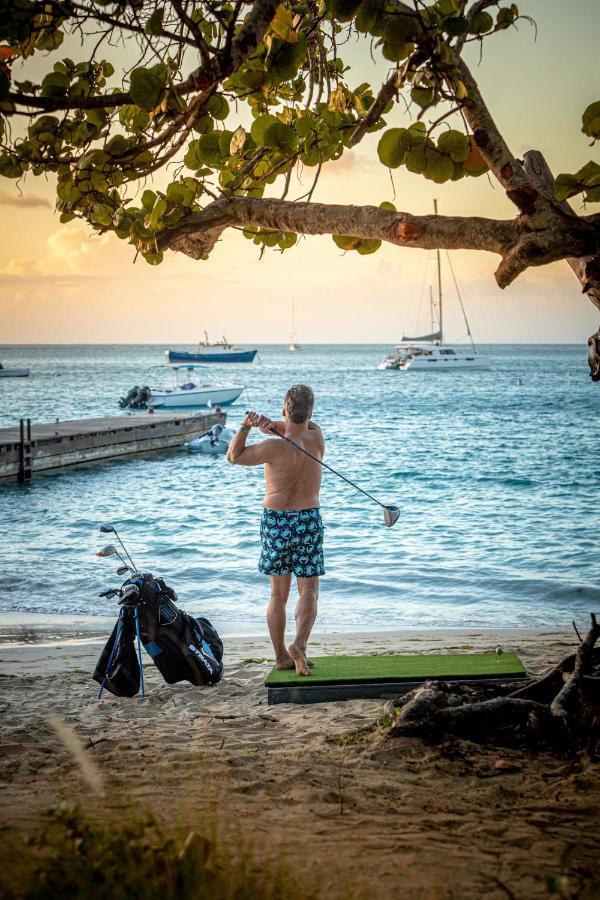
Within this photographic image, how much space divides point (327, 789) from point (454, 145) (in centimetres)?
283

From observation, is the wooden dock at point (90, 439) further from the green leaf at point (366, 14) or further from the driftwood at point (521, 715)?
the green leaf at point (366, 14)

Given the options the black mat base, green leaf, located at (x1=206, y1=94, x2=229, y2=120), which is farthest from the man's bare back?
green leaf, located at (x1=206, y1=94, x2=229, y2=120)

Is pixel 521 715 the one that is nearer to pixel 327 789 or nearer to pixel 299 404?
pixel 327 789

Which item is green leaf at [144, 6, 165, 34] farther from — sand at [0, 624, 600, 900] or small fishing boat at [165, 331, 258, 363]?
small fishing boat at [165, 331, 258, 363]

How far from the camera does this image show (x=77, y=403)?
53.5 m

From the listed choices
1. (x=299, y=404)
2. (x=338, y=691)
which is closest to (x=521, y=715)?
(x=338, y=691)

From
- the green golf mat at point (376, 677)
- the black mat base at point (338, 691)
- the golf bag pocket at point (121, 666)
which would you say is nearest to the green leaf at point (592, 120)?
the green golf mat at point (376, 677)

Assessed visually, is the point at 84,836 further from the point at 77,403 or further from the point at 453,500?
the point at 77,403

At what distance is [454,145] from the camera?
340cm

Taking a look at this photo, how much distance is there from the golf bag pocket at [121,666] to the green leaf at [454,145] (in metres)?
3.63

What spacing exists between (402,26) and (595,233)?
1.14 metres

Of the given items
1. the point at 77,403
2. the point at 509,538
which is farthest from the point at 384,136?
the point at 77,403

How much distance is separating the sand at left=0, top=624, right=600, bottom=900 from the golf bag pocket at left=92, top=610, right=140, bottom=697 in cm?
12

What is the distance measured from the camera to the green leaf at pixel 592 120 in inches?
129
